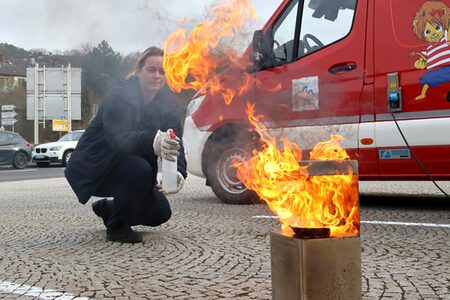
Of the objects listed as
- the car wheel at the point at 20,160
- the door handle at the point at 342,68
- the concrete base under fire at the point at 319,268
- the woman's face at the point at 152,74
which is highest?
the door handle at the point at 342,68

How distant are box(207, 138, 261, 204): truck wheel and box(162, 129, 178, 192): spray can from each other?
9.70 feet

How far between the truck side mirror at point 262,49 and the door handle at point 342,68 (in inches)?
30.0

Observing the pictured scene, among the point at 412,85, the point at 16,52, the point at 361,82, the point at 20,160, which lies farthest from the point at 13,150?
the point at 412,85

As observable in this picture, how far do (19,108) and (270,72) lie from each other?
1705 inches

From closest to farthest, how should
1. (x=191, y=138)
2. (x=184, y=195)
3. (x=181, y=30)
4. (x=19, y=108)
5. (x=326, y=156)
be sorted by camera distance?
(x=326, y=156) < (x=181, y=30) < (x=191, y=138) < (x=184, y=195) < (x=19, y=108)

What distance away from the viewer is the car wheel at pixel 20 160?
22.0 metres

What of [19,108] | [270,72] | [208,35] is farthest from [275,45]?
[19,108]

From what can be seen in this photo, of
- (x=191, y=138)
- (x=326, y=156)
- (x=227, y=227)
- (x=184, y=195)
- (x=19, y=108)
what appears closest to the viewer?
(x=326, y=156)

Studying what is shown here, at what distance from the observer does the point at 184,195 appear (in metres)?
8.75

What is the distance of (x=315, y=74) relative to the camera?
6.20 m

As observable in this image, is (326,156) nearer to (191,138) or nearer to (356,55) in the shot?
(356,55)

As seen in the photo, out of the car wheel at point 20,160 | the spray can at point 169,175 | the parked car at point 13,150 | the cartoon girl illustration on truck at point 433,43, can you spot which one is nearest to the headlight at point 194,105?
the cartoon girl illustration on truck at point 433,43

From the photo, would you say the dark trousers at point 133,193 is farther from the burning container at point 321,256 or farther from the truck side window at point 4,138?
the truck side window at point 4,138

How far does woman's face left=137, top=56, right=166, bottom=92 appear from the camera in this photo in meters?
4.31
